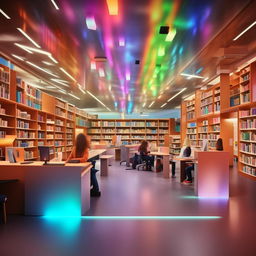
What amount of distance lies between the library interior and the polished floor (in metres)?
0.02

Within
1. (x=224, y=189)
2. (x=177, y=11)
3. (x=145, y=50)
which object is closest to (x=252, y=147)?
(x=224, y=189)

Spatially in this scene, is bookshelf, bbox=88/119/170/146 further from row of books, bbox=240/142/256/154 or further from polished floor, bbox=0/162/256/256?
polished floor, bbox=0/162/256/256

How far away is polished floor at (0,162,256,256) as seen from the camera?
111 inches

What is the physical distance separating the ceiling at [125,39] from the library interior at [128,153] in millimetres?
32

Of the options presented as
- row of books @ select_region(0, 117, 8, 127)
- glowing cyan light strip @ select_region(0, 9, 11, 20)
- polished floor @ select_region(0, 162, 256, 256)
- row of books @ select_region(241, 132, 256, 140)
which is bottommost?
polished floor @ select_region(0, 162, 256, 256)

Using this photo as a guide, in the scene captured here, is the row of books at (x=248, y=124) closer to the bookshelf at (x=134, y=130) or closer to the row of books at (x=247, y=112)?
the row of books at (x=247, y=112)

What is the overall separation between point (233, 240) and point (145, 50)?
5.52m

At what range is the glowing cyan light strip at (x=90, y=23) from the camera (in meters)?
5.16

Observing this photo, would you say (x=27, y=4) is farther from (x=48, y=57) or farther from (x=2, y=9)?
(x=48, y=57)

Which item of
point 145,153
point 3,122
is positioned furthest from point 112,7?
point 145,153

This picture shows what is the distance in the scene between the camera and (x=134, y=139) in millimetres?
17719

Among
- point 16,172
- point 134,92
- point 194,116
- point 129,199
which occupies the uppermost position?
point 134,92

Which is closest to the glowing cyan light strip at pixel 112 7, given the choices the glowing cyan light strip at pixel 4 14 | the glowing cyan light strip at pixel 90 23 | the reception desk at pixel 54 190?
the glowing cyan light strip at pixel 90 23

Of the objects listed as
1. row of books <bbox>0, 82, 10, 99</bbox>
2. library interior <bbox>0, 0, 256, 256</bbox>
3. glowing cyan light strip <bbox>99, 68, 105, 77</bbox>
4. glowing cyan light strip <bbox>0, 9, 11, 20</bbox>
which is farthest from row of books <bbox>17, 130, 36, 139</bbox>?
glowing cyan light strip <bbox>0, 9, 11, 20</bbox>
